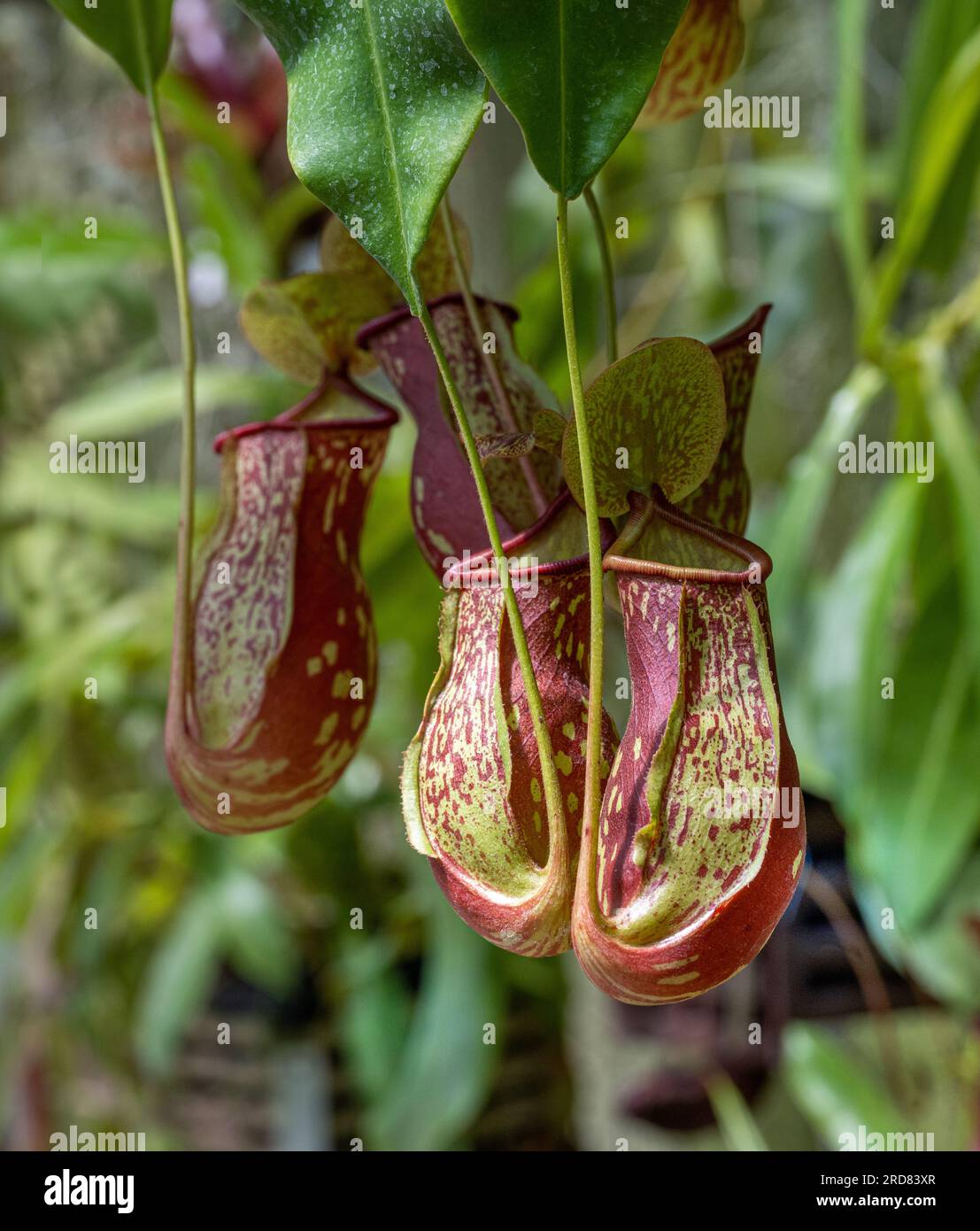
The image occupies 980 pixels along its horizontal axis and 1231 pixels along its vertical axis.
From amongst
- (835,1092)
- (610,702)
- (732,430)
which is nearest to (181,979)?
(610,702)

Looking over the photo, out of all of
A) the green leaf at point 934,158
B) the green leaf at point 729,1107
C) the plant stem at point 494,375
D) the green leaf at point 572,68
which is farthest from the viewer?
the green leaf at point 729,1107

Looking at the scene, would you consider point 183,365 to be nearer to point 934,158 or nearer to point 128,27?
point 128,27

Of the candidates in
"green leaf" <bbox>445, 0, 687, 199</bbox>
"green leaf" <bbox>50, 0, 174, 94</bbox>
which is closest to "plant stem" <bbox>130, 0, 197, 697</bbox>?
"green leaf" <bbox>50, 0, 174, 94</bbox>

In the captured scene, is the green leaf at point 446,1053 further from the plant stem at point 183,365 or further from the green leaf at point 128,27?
the green leaf at point 128,27

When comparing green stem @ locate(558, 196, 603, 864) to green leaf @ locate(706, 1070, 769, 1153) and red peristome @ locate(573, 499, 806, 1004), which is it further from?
green leaf @ locate(706, 1070, 769, 1153)

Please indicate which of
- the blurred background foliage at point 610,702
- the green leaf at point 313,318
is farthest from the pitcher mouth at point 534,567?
the blurred background foliage at point 610,702

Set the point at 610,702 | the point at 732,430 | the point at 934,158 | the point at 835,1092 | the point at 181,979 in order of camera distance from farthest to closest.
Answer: the point at 181,979
the point at 610,702
the point at 835,1092
the point at 934,158
the point at 732,430
